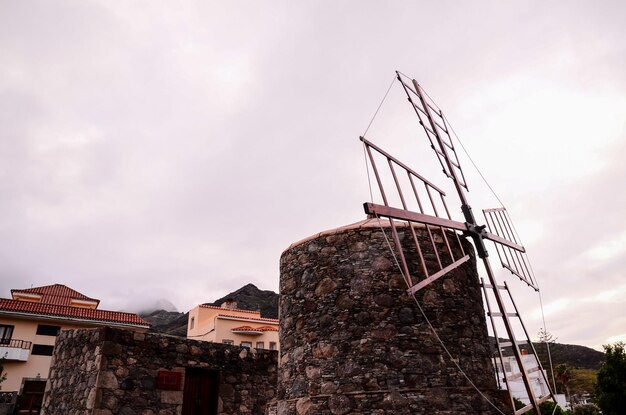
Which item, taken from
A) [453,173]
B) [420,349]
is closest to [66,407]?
[420,349]

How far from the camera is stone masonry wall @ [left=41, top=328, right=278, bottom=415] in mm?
7168

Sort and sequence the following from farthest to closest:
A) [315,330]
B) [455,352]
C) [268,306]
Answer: [268,306] < [315,330] < [455,352]

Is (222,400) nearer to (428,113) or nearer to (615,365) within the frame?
(428,113)

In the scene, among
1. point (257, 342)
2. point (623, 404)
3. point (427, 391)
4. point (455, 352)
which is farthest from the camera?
point (257, 342)

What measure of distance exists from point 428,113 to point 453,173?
123cm

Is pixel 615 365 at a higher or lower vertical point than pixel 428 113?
lower

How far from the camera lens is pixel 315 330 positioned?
19.8 feet

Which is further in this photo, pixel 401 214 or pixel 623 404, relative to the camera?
pixel 623 404

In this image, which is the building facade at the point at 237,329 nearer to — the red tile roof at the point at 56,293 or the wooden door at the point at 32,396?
the red tile roof at the point at 56,293

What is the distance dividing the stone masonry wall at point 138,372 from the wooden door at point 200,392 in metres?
0.10

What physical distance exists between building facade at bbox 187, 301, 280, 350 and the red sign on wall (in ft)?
76.9

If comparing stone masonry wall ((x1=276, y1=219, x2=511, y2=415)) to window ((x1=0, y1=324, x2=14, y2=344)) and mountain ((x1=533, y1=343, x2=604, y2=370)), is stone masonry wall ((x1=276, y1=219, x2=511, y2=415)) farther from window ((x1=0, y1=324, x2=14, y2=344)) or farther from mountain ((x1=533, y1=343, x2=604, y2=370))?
mountain ((x1=533, y1=343, x2=604, y2=370))

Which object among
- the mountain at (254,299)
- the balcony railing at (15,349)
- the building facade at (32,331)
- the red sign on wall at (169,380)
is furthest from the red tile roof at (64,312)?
the mountain at (254,299)

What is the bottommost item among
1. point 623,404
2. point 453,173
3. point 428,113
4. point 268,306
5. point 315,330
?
point 623,404
